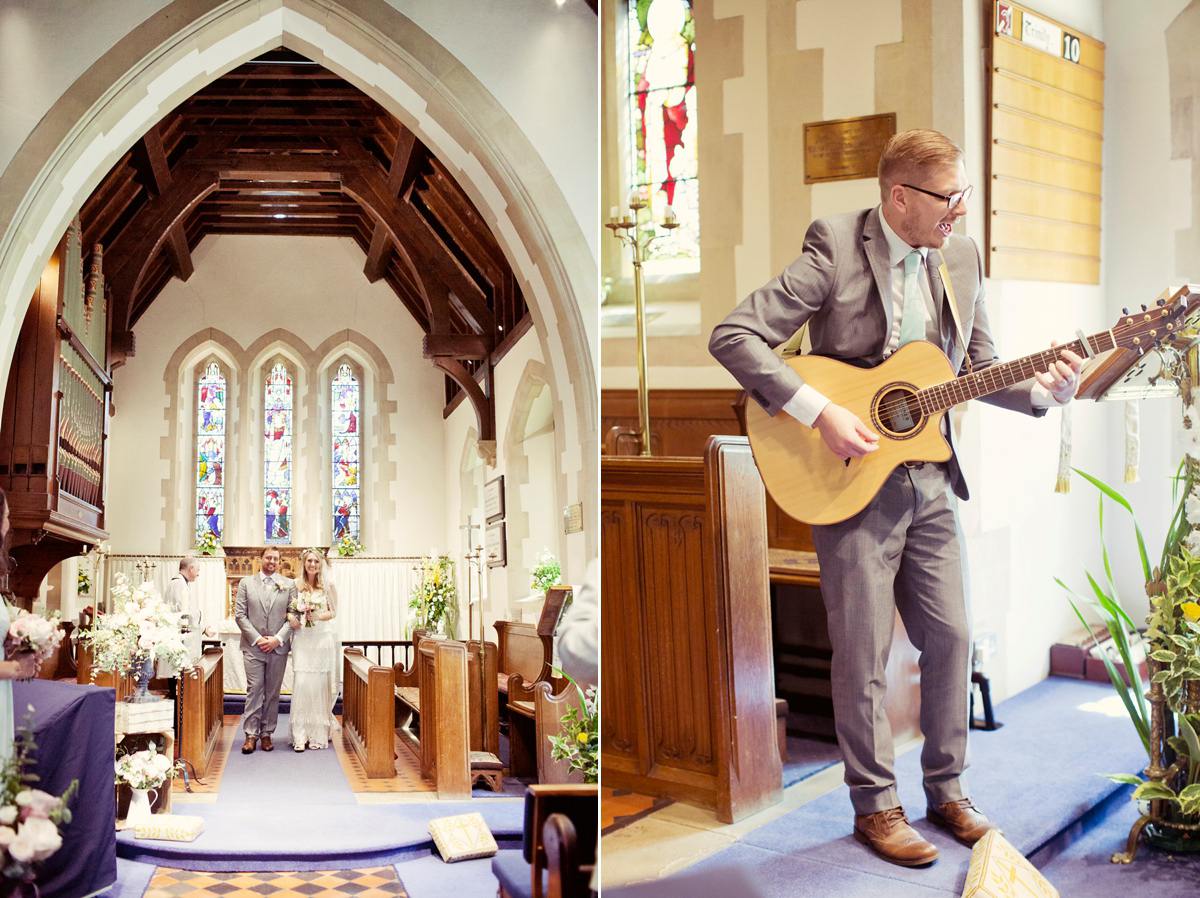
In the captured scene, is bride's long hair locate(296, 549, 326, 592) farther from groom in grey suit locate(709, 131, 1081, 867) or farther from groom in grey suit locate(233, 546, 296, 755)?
groom in grey suit locate(709, 131, 1081, 867)

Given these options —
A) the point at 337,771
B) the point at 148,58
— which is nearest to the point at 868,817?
the point at 337,771

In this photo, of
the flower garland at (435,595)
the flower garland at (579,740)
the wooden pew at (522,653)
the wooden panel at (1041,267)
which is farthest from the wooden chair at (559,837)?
the wooden panel at (1041,267)

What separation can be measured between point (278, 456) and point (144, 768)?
714 mm

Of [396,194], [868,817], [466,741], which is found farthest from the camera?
[396,194]

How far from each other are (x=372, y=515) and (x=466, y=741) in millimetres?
584

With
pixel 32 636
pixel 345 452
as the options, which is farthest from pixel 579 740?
→ pixel 32 636

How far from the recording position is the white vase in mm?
2057

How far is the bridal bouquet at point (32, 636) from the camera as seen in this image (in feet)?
6.28

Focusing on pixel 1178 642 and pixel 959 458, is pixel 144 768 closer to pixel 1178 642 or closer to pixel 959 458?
pixel 1178 642

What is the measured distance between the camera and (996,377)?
221 cm

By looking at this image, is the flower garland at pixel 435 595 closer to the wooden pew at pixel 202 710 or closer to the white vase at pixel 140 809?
the wooden pew at pixel 202 710

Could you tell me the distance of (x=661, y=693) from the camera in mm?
2629

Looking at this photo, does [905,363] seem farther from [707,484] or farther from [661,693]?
[661,693]

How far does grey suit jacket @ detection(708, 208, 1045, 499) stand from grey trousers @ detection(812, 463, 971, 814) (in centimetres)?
13
